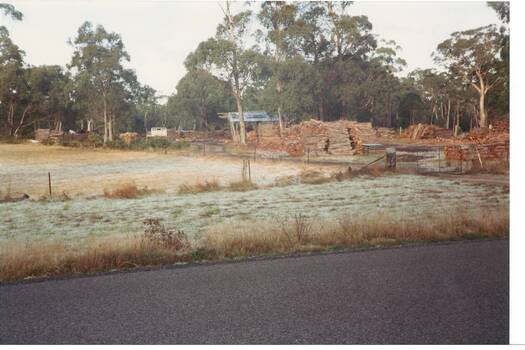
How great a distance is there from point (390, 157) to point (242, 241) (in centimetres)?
300

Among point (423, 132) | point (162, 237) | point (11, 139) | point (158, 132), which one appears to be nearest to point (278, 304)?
point (162, 237)

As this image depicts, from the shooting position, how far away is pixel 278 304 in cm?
389

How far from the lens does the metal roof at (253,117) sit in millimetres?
6297

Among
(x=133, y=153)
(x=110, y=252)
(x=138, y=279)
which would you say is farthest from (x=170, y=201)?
(x=138, y=279)

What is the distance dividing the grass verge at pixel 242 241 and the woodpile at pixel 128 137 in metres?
1.13

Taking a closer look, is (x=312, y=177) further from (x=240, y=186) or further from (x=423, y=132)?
(x=423, y=132)

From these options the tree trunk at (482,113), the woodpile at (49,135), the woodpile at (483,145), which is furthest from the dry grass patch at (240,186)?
the tree trunk at (482,113)

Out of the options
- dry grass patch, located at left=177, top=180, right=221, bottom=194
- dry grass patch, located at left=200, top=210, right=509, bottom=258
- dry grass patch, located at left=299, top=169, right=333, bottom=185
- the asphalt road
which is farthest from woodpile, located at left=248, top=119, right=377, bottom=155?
the asphalt road

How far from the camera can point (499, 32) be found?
21.7 feet

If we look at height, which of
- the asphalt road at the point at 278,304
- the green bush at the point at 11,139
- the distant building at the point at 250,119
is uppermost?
the distant building at the point at 250,119

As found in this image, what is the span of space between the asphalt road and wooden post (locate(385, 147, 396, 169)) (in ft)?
7.43

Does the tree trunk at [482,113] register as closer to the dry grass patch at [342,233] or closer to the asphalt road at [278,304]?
the dry grass patch at [342,233]

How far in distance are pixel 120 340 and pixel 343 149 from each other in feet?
15.8

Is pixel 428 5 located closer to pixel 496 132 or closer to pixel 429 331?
pixel 496 132
